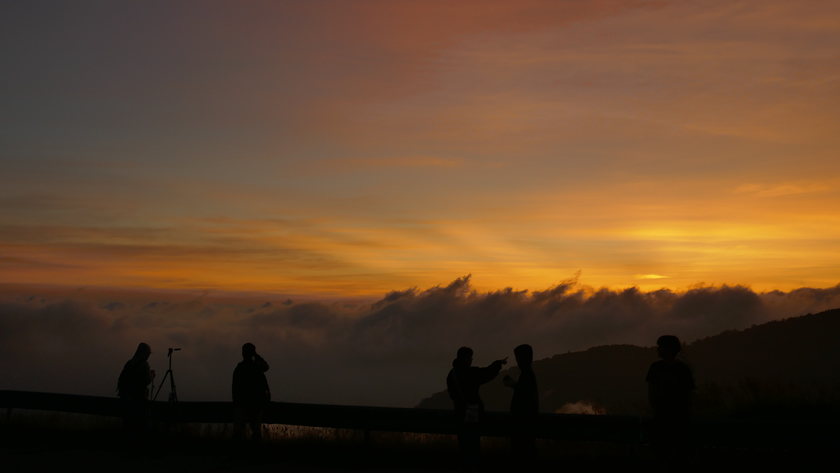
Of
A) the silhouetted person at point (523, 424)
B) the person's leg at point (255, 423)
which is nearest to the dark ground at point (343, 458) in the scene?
the person's leg at point (255, 423)

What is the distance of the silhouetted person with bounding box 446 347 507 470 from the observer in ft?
34.1

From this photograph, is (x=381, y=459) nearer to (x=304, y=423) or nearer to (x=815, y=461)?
(x=304, y=423)

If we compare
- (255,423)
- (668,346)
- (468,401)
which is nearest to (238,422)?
(255,423)

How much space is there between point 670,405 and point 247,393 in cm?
721

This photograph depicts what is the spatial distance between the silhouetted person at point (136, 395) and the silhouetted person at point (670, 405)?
8.97 m

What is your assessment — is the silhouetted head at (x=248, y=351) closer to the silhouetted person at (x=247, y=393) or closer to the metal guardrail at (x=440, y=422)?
the silhouetted person at (x=247, y=393)

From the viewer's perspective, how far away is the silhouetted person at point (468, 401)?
10.4m

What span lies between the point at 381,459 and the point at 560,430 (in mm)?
3247

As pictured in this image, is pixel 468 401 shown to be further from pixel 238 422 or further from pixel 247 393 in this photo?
pixel 238 422

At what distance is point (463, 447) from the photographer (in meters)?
10.5

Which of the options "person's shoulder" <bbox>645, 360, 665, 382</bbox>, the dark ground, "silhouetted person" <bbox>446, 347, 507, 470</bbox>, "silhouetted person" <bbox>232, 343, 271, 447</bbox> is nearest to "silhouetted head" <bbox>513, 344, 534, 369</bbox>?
"silhouetted person" <bbox>446, 347, 507, 470</bbox>

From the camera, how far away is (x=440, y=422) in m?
12.1

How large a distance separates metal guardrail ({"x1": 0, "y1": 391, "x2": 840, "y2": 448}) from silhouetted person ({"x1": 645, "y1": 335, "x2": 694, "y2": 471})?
178 centimetres

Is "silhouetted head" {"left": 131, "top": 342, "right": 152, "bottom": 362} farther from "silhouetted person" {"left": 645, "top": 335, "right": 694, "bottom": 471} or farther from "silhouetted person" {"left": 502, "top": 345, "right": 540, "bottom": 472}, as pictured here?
"silhouetted person" {"left": 645, "top": 335, "right": 694, "bottom": 471}
